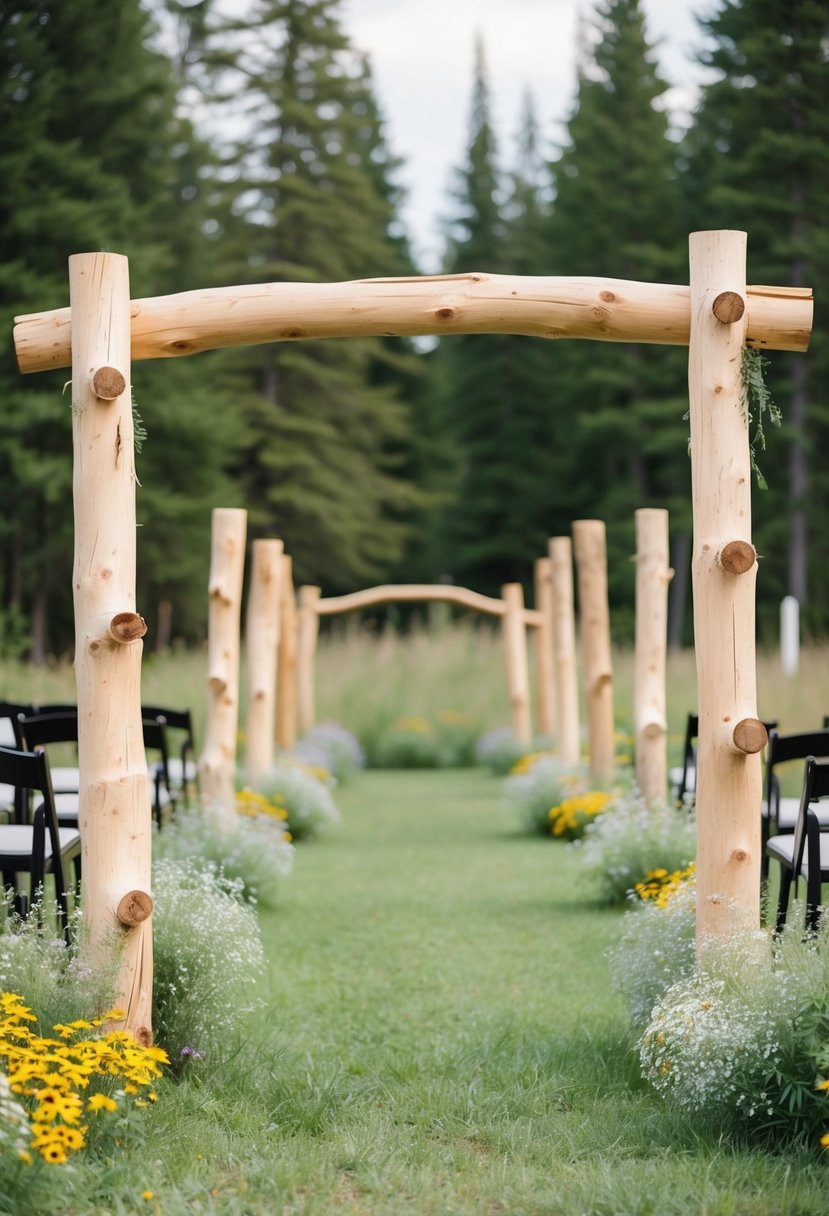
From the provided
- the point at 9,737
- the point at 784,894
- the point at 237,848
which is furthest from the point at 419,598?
the point at 784,894

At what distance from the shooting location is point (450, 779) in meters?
15.9

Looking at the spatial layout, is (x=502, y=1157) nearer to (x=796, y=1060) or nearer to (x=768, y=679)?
(x=796, y=1060)

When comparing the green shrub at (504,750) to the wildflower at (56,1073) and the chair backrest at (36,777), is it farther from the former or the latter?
the wildflower at (56,1073)

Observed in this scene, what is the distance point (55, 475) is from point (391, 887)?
1164cm

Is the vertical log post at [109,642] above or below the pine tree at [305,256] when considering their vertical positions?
below

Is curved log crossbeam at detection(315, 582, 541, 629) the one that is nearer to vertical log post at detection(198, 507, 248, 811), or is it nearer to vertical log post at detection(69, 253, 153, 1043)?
vertical log post at detection(198, 507, 248, 811)

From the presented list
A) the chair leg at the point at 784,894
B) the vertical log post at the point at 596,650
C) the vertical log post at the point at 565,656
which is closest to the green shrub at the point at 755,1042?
the chair leg at the point at 784,894

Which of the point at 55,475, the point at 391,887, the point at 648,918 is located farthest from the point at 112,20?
the point at 648,918

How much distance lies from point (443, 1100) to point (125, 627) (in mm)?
1746

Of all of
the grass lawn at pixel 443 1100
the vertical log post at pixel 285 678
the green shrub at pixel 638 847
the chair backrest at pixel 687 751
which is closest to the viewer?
the grass lawn at pixel 443 1100

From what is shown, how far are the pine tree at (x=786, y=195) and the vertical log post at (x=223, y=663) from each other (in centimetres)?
1572

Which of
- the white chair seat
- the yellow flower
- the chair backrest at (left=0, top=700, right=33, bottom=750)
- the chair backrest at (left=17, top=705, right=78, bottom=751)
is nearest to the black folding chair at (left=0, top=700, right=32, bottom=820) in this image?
the chair backrest at (left=0, top=700, right=33, bottom=750)

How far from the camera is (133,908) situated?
4090 millimetres

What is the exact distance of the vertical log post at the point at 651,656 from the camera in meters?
8.51
